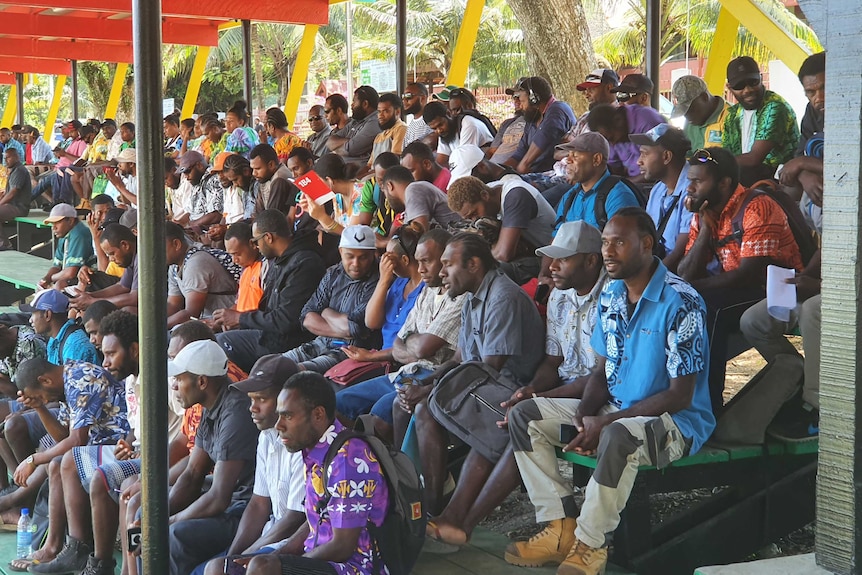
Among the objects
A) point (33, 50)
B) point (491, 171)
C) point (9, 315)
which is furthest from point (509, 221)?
point (33, 50)

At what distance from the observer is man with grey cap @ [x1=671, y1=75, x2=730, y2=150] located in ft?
20.8

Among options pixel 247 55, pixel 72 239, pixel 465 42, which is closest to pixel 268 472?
pixel 72 239

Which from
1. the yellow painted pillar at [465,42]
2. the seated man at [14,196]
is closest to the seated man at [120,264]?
the yellow painted pillar at [465,42]

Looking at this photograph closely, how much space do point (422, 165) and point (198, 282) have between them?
5.66ft

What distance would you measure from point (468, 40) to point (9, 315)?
595 cm

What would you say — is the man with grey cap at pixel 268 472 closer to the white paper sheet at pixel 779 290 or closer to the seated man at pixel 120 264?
the white paper sheet at pixel 779 290

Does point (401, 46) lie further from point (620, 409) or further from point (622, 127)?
point (620, 409)

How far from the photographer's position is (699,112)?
6.33m

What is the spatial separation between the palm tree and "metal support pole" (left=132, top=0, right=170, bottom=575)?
2484 cm

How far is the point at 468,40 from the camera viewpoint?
12055mm

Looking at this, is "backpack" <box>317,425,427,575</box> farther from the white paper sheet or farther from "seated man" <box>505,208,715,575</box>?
the white paper sheet

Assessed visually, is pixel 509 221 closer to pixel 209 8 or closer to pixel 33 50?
pixel 209 8

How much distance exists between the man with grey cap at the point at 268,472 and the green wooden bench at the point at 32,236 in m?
10.7

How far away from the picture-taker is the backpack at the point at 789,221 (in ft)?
15.2
